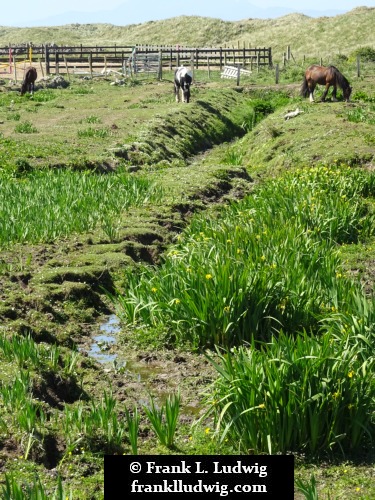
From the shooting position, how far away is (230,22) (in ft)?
285

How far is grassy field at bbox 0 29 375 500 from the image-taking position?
21.1 feet

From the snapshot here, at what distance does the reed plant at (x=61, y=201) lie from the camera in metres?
12.0

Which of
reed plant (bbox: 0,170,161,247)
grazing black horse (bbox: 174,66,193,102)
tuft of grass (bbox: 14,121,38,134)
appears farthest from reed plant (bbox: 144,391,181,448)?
grazing black horse (bbox: 174,66,193,102)

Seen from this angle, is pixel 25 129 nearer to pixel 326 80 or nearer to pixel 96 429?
pixel 326 80

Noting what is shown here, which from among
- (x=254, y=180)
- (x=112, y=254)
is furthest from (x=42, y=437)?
(x=254, y=180)

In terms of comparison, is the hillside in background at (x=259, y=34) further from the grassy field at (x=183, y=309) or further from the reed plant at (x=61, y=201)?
the reed plant at (x=61, y=201)

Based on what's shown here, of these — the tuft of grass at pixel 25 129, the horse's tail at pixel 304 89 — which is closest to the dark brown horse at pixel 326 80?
the horse's tail at pixel 304 89

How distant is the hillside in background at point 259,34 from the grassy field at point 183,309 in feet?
142

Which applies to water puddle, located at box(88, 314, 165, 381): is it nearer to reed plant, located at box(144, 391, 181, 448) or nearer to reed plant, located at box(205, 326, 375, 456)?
reed plant, located at box(144, 391, 181, 448)

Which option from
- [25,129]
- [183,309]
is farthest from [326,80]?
[183,309]

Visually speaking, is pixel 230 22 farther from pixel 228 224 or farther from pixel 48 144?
pixel 228 224

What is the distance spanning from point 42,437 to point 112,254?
5371 millimetres

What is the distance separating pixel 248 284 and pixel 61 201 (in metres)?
5.22

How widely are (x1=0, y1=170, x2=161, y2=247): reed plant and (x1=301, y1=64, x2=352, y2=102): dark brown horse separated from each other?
12.9 m
